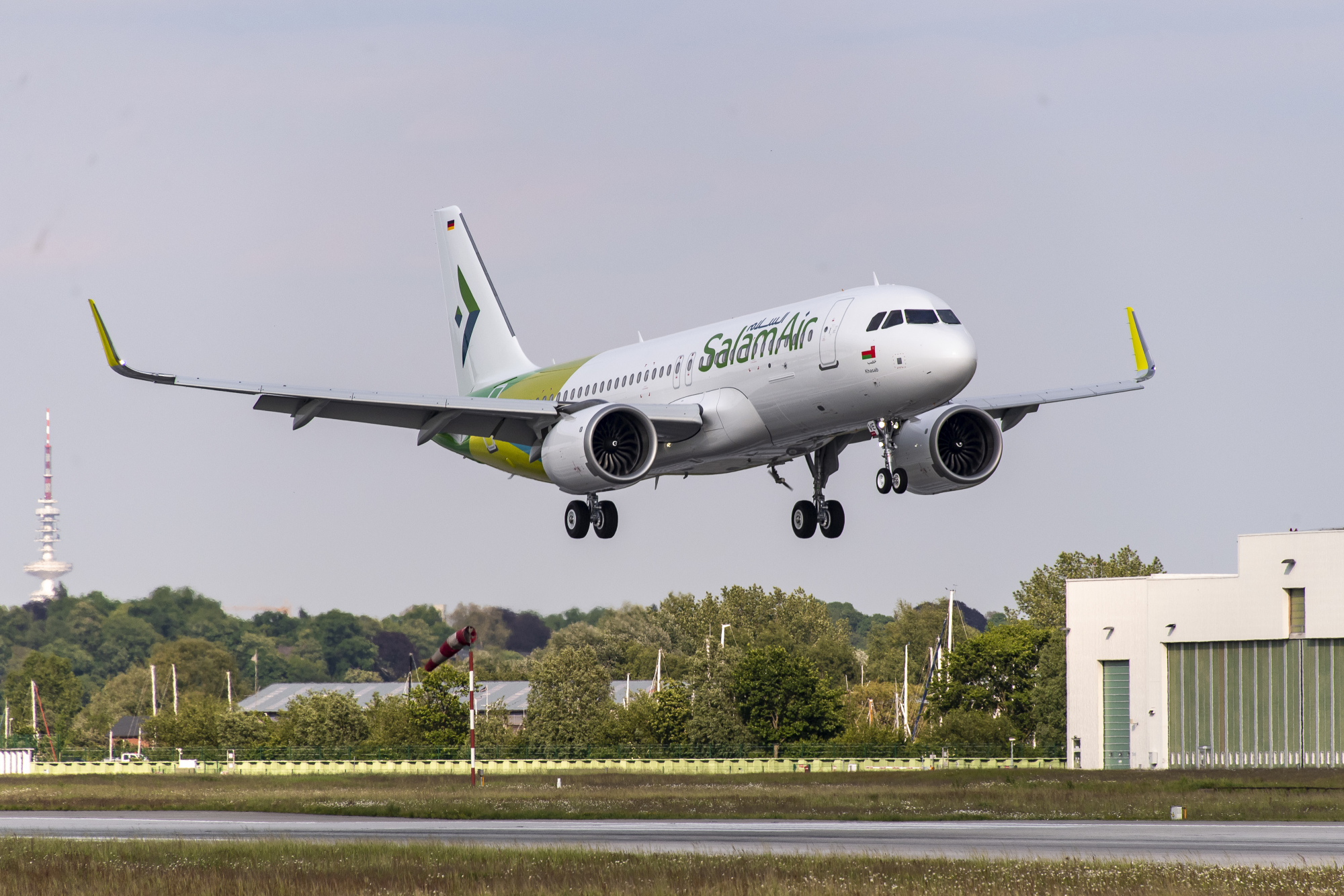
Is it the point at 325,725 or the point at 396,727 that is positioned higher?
the point at 396,727

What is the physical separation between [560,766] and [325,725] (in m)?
27.1

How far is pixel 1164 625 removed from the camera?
303 feet

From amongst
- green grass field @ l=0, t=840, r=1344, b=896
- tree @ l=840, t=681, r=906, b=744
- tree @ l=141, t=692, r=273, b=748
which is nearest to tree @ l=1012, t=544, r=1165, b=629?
tree @ l=840, t=681, r=906, b=744

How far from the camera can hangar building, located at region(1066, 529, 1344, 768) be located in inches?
3339

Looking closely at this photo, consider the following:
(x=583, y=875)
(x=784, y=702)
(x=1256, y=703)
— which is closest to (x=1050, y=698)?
(x=784, y=702)

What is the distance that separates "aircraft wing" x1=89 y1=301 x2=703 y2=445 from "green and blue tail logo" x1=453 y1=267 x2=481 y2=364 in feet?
48.9

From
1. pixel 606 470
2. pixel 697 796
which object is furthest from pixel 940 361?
pixel 697 796

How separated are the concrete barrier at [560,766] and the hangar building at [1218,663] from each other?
A: 18.4 feet

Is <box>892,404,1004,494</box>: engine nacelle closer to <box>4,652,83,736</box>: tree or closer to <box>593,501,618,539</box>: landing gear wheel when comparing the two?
<box>593,501,618,539</box>: landing gear wheel

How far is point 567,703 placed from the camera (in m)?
122

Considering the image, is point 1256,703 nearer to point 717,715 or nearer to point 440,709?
point 717,715

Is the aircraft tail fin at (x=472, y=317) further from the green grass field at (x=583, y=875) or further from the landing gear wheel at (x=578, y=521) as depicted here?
the green grass field at (x=583, y=875)

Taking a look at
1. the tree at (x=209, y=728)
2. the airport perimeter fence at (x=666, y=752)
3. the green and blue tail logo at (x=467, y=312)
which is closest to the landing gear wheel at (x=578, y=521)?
the green and blue tail logo at (x=467, y=312)

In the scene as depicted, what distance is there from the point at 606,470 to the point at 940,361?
394 inches
